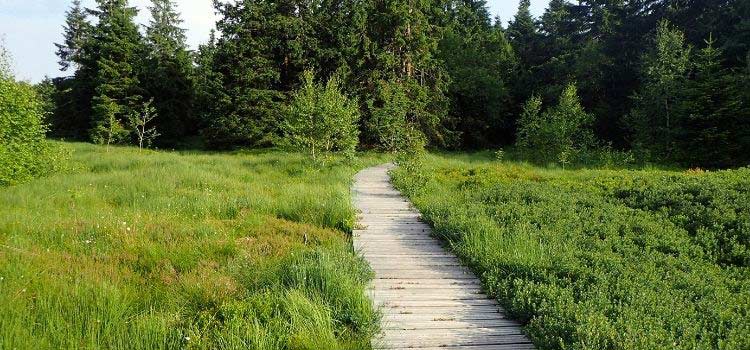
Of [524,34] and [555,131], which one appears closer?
[555,131]

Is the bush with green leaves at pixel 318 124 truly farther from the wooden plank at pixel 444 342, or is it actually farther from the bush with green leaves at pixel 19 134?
the wooden plank at pixel 444 342

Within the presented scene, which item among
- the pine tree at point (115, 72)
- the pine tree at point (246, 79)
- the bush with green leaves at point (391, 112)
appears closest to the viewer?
the bush with green leaves at point (391, 112)

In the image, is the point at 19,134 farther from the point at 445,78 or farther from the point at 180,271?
the point at 445,78

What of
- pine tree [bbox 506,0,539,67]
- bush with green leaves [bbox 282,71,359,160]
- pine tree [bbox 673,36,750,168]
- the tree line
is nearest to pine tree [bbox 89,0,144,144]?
the tree line

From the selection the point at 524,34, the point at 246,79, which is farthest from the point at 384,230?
the point at 524,34

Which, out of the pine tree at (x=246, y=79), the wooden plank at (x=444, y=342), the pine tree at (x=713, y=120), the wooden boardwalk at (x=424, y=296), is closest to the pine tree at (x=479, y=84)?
the pine tree at (x=246, y=79)

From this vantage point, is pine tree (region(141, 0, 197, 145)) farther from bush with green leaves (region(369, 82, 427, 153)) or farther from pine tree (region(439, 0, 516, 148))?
pine tree (region(439, 0, 516, 148))

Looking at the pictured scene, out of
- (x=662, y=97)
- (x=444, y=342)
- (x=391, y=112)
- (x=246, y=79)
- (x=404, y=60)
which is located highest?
(x=404, y=60)

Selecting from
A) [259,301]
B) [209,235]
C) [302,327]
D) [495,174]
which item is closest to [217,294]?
[259,301]

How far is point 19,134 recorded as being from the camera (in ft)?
47.1

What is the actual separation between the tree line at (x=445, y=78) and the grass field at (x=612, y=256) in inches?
436

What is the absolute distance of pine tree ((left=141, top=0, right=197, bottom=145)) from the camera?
4362 cm

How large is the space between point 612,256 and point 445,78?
32273 mm

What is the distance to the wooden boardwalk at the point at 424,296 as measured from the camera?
15.2 ft
